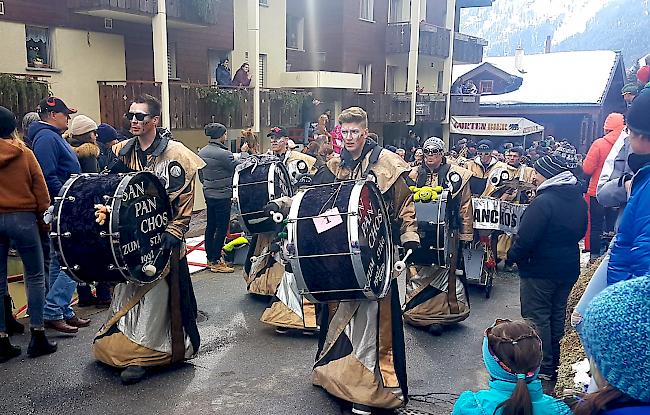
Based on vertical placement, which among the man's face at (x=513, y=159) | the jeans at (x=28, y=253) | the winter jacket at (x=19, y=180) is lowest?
the jeans at (x=28, y=253)

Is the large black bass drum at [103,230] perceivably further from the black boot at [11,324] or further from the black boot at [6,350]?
the black boot at [11,324]

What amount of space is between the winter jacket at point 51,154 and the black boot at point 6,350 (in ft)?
4.35

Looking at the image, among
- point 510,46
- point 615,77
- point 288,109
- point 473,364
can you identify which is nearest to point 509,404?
point 473,364

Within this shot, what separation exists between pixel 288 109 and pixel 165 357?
1247 centimetres

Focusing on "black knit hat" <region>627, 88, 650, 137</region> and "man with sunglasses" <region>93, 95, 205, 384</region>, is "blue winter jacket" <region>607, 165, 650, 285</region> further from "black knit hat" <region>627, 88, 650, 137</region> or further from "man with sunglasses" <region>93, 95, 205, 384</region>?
"man with sunglasses" <region>93, 95, 205, 384</region>

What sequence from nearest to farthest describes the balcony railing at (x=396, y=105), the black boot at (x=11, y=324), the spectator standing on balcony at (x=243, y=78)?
the black boot at (x=11, y=324)
the spectator standing on balcony at (x=243, y=78)
the balcony railing at (x=396, y=105)

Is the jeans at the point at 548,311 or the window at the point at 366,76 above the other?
the window at the point at 366,76

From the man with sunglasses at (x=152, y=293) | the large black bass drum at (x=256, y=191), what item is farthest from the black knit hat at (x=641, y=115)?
the large black bass drum at (x=256, y=191)

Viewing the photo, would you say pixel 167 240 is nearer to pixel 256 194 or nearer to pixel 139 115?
pixel 139 115

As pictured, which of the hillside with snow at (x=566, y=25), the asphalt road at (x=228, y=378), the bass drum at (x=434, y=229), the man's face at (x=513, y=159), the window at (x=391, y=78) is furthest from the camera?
the hillside with snow at (x=566, y=25)

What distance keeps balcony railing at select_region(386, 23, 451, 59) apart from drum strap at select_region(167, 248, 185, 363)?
63.0 ft

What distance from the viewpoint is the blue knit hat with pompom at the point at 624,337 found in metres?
1.49

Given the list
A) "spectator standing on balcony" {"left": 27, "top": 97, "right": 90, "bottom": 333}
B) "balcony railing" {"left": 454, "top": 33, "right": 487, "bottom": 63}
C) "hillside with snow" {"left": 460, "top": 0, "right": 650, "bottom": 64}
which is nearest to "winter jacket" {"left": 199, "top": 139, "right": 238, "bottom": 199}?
"spectator standing on balcony" {"left": 27, "top": 97, "right": 90, "bottom": 333}

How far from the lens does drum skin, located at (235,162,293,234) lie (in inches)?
249
